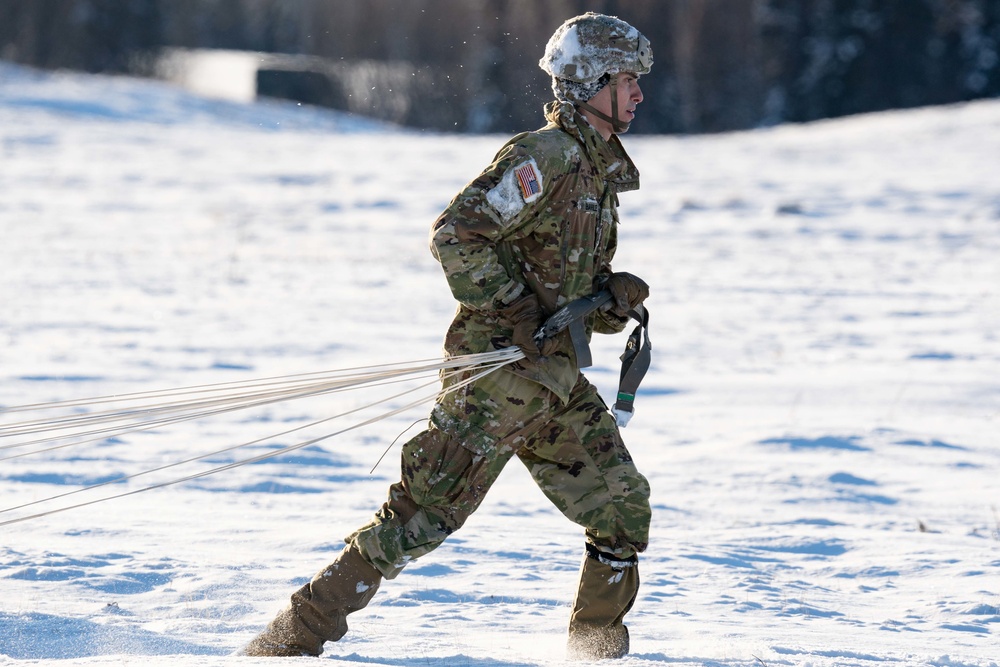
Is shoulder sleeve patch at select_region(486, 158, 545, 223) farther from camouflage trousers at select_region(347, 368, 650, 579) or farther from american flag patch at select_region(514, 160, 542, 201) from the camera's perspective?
camouflage trousers at select_region(347, 368, 650, 579)

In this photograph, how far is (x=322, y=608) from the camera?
3334mm

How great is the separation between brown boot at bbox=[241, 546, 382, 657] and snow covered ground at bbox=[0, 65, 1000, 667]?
6.4 inches

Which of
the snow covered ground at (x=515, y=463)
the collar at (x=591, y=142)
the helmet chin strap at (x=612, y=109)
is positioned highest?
the helmet chin strap at (x=612, y=109)

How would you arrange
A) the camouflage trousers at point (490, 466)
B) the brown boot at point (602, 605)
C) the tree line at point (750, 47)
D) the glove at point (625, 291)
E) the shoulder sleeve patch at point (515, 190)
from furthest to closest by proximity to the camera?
1. the tree line at point (750, 47)
2. the brown boot at point (602, 605)
3. the glove at point (625, 291)
4. the camouflage trousers at point (490, 466)
5. the shoulder sleeve patch at point (515, 190)

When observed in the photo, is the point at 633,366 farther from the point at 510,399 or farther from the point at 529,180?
the point at 529,180

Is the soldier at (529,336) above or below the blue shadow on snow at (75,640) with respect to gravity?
above

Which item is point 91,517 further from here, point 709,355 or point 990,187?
point 990,187

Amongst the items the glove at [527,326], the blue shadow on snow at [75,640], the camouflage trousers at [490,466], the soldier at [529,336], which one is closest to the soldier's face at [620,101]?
the soldier at [529,336]

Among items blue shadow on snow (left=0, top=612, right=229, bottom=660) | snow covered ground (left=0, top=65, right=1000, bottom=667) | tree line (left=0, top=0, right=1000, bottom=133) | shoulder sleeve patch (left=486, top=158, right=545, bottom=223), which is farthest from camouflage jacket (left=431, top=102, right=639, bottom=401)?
tree line (left=0, top=0, right=1000, bottom=133)

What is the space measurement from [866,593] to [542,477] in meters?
1.54

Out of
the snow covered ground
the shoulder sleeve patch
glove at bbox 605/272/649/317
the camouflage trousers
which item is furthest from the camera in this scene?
the snow covered ground

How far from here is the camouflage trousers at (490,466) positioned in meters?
3.30

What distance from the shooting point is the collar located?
3346 millimetres

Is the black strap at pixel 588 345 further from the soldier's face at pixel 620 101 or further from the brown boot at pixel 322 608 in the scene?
the brown boot at pixel 322 608
